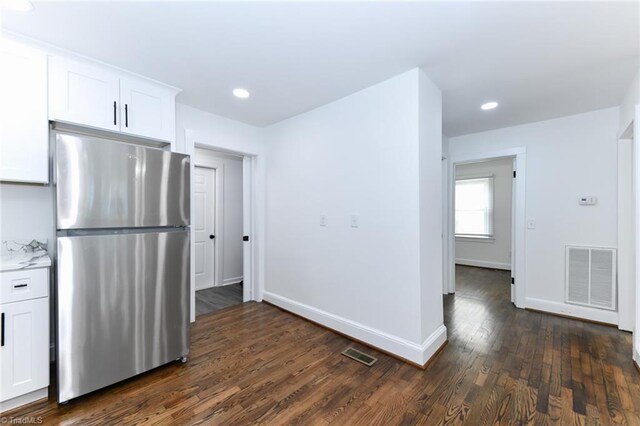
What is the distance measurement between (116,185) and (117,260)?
0.54 meters

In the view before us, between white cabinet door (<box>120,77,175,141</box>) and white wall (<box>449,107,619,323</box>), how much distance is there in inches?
164

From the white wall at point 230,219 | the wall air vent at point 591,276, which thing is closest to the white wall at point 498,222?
the wall air vent at point 591,276

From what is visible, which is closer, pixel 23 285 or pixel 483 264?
pixel 23 285

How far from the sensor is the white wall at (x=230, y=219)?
464cm

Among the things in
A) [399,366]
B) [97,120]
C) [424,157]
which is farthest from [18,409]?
[424,157]

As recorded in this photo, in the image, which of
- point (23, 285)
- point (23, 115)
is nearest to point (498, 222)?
point (23, 285)

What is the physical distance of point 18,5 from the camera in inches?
62.3

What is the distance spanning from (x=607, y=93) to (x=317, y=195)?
3.12m

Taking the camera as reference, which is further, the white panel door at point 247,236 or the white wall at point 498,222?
the white wall at point 498,222

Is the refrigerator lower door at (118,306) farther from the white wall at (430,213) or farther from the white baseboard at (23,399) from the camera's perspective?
the white wall at (430,213)

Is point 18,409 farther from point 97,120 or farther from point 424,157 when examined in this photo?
point 424,157

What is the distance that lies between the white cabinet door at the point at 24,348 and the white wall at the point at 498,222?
7041 mm

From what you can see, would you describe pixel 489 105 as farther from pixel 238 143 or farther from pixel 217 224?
pixel 217 224

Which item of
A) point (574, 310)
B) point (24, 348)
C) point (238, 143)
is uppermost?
point (238, 143)
